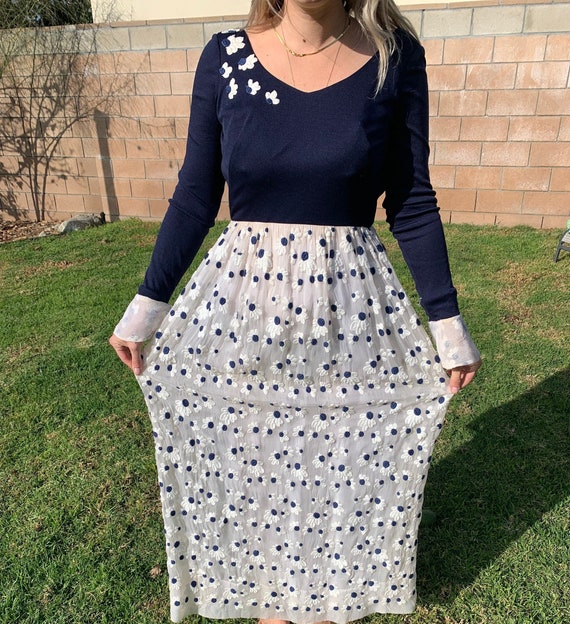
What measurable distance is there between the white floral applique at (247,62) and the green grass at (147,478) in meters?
1.75

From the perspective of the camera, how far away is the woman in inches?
52.8

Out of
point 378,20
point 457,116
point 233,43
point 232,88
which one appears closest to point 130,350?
point 232,88

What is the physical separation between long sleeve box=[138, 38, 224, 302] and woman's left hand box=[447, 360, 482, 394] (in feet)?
2.49

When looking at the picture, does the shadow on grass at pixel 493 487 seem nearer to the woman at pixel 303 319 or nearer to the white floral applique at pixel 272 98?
the woman at pixel 303 319

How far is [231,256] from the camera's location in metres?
1.45

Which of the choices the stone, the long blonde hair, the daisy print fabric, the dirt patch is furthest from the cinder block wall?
the daisy print fabric

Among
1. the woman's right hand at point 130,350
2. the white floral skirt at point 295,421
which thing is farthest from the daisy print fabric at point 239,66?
the woman's right hand at point 130,350

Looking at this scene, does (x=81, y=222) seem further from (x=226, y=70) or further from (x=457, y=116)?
(x=226, y=70)

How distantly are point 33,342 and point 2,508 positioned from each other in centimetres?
170

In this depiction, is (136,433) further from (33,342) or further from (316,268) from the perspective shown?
(316,268)

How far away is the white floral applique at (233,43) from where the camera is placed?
1.40 metres

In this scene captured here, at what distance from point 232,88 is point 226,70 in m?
0.06

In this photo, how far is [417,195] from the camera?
1.42 metres

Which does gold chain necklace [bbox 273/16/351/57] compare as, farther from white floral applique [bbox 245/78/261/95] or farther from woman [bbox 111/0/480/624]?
white floral applique [bbox 245/78/261/95]
